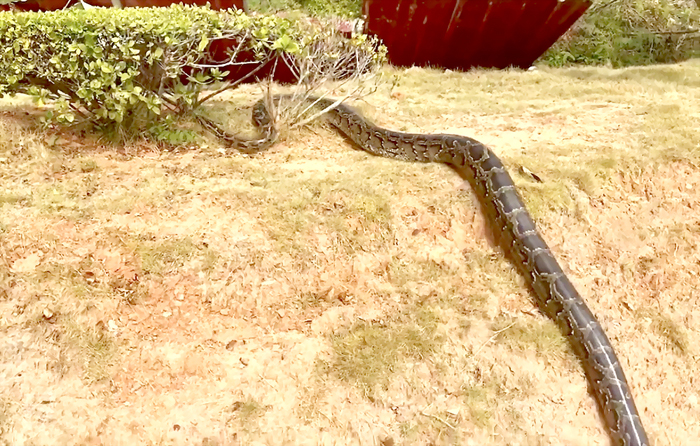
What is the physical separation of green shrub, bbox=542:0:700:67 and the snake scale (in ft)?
27.7

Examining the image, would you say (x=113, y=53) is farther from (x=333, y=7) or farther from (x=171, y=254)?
(x=333, y=7)

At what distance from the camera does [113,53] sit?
688cm

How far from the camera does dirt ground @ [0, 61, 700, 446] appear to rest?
517 centimetres

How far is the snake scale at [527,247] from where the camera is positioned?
18.4 ft

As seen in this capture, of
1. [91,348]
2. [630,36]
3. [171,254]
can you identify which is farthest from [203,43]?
[630,36]

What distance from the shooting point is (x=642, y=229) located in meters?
7.15

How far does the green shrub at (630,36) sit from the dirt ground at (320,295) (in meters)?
8.08

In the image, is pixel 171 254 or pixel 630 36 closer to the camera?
pixel 171 254

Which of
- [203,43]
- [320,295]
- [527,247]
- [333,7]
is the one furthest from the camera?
[333,7]

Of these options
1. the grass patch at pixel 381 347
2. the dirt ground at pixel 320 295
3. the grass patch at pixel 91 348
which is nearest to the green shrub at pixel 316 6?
the dirt ground at pixel 320 295

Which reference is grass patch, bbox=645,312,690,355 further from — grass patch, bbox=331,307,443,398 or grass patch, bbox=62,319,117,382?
grass patch, bbox=62,319,117,382

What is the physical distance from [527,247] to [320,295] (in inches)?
83.9

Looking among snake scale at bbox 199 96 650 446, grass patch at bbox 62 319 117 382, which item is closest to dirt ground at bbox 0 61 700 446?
grass patch at bbox 62 319 117 382

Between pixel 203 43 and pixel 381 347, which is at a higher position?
pixel 203 43
